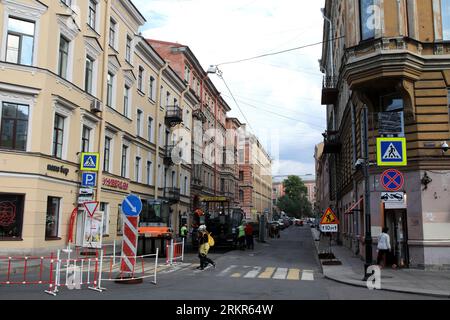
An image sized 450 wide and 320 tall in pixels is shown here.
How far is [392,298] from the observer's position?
10.7 meters

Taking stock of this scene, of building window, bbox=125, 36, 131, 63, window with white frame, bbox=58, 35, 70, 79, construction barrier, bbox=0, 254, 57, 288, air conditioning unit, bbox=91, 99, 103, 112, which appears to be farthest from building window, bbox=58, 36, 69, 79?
construction barrier, bbox=0, 254, 57, 288

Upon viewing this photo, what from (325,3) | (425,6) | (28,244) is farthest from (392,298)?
(325,3)

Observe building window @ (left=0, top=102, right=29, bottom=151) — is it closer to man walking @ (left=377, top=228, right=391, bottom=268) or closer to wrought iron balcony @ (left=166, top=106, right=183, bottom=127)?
man walking @ (left=377, top=228, right=391, bottom=268)

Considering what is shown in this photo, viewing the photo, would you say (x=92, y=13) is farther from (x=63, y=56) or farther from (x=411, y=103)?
(x=411, y=103)

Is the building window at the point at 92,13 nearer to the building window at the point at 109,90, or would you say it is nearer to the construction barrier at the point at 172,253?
the building window at the point at 109,90

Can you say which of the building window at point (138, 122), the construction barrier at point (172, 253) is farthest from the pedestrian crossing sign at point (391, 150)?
the building window at point (138, 122)

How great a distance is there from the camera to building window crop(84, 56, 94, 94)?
984 inches

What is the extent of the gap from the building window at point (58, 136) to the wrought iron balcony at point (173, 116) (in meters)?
17.3

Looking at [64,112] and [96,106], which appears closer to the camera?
[64,112]

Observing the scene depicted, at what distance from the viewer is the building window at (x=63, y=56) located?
22.2m

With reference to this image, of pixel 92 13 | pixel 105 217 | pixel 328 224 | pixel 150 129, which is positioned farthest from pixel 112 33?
pixel 328 224

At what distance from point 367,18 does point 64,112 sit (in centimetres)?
1452

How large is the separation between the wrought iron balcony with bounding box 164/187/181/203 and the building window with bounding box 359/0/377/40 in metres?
24.7

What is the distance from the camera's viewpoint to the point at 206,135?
2121 inches
